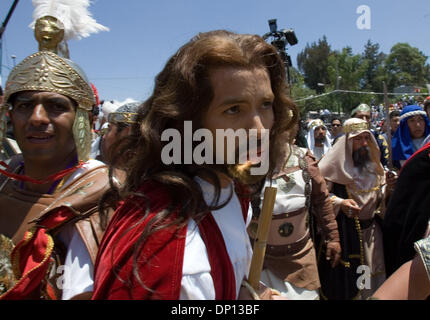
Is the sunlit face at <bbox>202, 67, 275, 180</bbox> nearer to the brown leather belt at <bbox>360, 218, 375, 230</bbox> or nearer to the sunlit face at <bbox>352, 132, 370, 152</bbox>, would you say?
the brown leather belt at <bbox>360, 218, 375, 230</bbox>

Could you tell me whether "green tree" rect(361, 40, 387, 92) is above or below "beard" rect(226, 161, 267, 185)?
above

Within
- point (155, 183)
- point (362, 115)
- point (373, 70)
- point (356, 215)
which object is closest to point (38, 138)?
point (155, 183)

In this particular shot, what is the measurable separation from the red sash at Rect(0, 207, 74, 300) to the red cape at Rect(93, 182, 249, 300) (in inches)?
11.6

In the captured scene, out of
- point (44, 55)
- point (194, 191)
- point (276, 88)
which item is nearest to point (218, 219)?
point (194, 191)

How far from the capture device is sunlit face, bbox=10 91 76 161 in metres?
1.34

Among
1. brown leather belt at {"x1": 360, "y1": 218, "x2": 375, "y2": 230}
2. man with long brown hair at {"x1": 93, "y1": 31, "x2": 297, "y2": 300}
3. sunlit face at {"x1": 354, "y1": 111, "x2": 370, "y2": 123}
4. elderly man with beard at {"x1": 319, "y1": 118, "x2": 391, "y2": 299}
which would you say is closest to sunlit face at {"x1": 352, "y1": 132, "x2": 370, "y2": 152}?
elderly man with beard at {"x1": 319, "y1": 118, "x2": 391, "y2": 299}

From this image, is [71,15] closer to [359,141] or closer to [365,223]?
[359,141]

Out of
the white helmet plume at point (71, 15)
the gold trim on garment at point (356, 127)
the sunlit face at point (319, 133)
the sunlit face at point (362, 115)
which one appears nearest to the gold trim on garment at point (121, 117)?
the white helmet plume at point (71, 15)

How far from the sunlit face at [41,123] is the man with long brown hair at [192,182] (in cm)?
36

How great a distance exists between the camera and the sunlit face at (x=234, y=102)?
3.38ft

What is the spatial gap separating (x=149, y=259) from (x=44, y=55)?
3.62 feet

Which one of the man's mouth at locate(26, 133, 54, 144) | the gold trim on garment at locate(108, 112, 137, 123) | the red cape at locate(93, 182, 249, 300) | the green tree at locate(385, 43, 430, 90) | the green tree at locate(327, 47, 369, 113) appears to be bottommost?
the red cape at locate(93, 182, 249, 300)

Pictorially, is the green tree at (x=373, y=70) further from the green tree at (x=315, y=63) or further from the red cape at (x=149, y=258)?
the red cape at (x=149, y=258)

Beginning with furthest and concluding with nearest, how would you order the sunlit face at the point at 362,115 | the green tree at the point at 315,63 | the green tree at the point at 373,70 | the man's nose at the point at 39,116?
the green tree at the point at 315,63 → the green tree at the point at 373,70 → the sunlit face at the point at 362,115 → the man's nose at the point at 39,116
